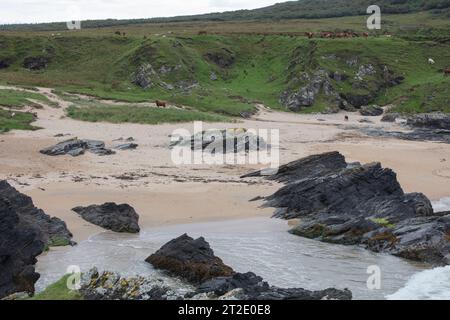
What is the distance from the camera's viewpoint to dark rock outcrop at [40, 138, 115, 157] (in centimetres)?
3462

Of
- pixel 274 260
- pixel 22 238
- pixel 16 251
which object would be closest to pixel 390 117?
pixel 274 260

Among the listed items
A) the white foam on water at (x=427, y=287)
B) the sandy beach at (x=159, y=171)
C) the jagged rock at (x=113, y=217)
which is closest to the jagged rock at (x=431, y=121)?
the sandy beach at (x=159, y=171)

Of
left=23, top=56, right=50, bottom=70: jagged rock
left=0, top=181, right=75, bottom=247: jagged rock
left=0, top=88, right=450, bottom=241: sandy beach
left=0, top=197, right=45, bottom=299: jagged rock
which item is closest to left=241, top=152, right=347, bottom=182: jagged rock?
left=0, top=88, right=450, bottom=241: sandy beach

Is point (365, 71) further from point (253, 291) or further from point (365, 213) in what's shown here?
point (253, 291)

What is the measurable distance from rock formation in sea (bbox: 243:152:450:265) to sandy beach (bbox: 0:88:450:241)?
190 cm

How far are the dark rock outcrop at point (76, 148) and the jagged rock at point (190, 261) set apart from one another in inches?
696

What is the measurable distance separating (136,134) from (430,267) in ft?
88.4

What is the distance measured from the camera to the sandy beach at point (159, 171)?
2553 centimetres

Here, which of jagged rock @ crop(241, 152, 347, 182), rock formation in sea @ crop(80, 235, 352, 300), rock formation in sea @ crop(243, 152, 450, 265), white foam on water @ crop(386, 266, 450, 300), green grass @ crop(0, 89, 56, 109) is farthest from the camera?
green grass @ crop(0, 89, 56, 109)

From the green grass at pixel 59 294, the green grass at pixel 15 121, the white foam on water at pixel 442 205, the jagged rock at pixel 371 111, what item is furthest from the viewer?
the jagged rock at pixel 371 111

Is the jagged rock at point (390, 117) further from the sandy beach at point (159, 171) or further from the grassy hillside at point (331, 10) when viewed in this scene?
the grassy hillside at point (331, 10)

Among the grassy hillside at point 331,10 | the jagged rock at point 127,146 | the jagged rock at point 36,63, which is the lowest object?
the jagged rock at point 127,146

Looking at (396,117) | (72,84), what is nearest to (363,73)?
(396,117)

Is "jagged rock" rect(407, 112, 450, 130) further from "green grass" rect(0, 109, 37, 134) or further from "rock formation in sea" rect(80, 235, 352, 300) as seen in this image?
"rock formation in sea" rect(80, 235, 352, 300)
